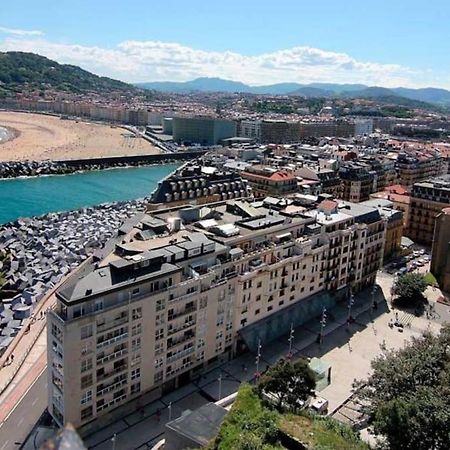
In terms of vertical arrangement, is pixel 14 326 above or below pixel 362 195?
below

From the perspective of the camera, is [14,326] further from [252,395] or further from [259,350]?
[252,395]

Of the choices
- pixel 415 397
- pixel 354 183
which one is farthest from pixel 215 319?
pixel 354 183

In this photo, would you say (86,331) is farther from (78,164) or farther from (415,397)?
(78,164)

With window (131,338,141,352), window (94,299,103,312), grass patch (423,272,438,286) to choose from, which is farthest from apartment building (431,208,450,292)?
window (94,299,103,312)

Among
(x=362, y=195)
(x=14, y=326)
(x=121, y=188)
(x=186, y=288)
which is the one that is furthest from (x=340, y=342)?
(x=121, y=188)

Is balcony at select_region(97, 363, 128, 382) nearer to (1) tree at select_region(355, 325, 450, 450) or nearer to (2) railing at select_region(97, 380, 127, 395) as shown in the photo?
(2) railing at select_region(97, 380, 127, 395)

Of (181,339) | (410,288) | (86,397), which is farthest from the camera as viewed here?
(410,288)
